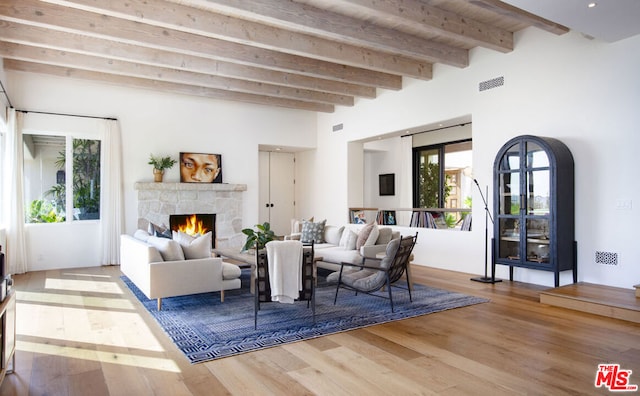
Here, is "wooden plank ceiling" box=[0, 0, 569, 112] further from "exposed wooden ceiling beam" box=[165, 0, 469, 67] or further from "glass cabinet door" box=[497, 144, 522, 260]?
"glass cabinet door" box=[497, 144, 522, 260]

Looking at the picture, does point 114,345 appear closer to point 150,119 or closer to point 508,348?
point 508,348

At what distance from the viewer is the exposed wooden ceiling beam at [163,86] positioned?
686 cm

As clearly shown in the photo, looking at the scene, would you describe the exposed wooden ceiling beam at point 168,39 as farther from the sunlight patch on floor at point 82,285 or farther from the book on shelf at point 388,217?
the sunlight patch on floor at point 82,285

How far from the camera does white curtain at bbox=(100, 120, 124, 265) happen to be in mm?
7754

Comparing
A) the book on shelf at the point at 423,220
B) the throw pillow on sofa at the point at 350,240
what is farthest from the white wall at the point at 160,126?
the book on shelf at the point at 423,220

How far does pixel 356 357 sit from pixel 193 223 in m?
6.20

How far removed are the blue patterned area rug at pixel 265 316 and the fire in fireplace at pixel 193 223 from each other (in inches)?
118

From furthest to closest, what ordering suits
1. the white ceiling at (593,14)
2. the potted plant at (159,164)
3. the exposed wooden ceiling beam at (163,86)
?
the potted plant at (159,164) < the exposed wooden ceiling beam at (163,86) < the white ceiling at (593,14)

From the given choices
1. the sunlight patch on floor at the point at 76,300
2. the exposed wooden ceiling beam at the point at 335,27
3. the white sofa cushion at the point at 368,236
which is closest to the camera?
the exposed wooden ceiling beam at the point at 335,27

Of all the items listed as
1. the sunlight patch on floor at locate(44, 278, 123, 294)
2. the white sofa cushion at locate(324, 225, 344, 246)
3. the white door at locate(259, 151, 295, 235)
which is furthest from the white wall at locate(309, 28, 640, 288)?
the sunlight patch on floor at locate(44, 278, 123, 294)

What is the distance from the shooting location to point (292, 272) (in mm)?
4066

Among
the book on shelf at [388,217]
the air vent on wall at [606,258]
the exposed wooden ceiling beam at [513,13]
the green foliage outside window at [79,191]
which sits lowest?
the air vent on wall at [606,258]

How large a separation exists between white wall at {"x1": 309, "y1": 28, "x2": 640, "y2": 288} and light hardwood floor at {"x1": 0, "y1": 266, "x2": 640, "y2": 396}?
1298mm

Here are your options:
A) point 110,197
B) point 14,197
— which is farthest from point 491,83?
point 14,197
